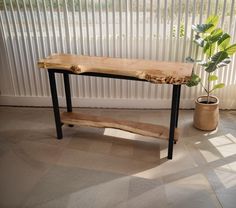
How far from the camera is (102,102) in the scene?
10.6 ft

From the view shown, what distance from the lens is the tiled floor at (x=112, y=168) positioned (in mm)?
1817

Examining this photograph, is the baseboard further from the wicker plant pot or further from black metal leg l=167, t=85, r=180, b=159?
black metal leg l=167, t=85, r=180, b=159

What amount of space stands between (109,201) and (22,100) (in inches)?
82.3

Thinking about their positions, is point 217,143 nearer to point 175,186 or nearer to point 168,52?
point 175,186

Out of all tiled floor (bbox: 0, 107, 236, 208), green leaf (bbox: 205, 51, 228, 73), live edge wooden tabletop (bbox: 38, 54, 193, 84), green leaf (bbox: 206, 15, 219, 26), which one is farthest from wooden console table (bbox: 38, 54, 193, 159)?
green leaf (bbox: 206, 15, 219, 26)

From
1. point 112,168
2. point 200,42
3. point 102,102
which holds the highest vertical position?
point 200,42

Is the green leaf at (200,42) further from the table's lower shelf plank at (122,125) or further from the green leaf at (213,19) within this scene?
the table's lower shelf plank at (122,125)

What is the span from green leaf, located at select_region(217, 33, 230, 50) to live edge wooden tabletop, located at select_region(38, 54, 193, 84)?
53 cm

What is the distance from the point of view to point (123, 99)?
3184 mm

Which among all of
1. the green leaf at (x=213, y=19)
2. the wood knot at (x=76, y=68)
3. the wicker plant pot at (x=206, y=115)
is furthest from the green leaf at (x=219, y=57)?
the wood knot at (x=76, y=68)

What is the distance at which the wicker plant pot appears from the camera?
8.62 feet

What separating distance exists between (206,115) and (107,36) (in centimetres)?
141

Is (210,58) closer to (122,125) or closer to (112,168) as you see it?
(122,125)

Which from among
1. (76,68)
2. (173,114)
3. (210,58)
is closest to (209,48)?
(210,58)
